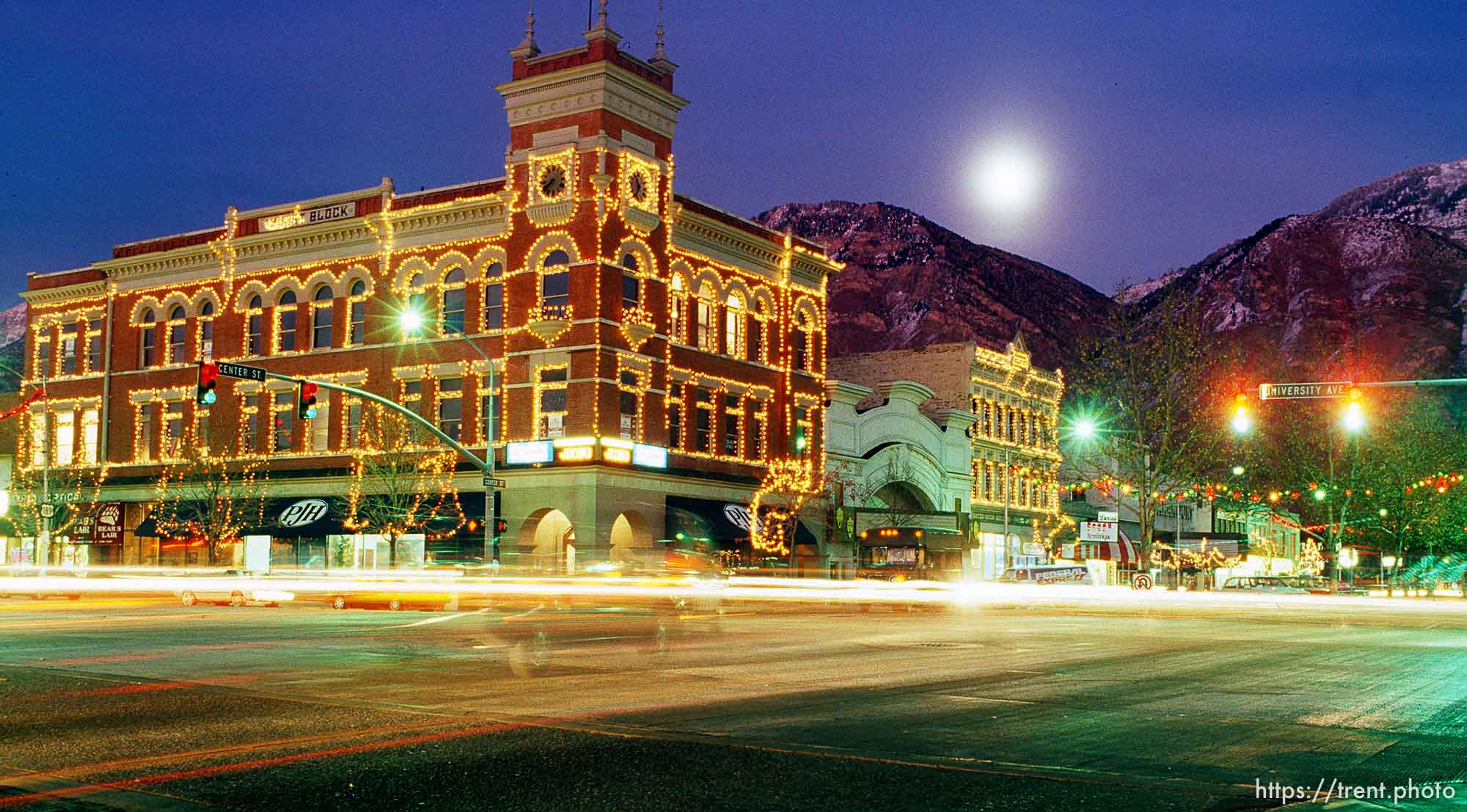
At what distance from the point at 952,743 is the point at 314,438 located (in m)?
48.4

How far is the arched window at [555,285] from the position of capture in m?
48.5

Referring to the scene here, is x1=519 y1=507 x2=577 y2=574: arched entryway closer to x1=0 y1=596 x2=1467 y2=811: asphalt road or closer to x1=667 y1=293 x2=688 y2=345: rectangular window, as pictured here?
x1=667 y1=293 x2=688 y2=345: rectangular window

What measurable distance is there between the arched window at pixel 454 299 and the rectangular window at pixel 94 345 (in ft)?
64.0

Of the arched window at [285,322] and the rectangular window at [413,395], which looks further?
the arched window at [285,322]

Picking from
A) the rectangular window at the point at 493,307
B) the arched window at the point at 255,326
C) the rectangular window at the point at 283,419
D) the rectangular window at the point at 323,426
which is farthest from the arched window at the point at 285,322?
the rectangular window at the point at 493,307

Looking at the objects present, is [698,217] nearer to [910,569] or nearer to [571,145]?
[571,145]

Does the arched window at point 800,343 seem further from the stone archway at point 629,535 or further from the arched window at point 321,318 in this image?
the arched window at point 321,318

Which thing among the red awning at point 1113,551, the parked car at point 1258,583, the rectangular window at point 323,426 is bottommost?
the parked car at point 1258,583

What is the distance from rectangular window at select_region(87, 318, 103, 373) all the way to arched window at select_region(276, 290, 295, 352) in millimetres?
10800

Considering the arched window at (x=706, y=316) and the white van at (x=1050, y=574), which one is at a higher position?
the arched window at (x=706, y=316)

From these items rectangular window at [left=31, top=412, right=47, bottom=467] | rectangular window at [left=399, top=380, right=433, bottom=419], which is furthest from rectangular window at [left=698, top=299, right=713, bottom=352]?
rectangular window at [left=31, top=412, right=47, bottom=467]

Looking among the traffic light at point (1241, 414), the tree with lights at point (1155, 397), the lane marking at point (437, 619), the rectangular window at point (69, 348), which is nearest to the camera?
the lane marking at point (437, 619)

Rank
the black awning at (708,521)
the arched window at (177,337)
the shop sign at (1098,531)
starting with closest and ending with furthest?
the shop sign at (1098,531)
the black awning at (708,521)
the arched window at (177,337)

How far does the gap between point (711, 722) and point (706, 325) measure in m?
42.5
